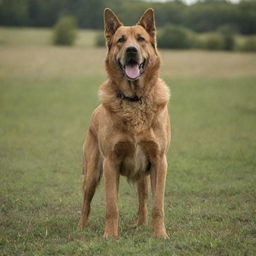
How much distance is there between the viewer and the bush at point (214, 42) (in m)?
57.5

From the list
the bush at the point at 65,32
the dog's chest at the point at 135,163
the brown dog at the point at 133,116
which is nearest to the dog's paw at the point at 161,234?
the brown dog at the point at 133,116

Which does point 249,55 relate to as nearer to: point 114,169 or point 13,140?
point 13,140

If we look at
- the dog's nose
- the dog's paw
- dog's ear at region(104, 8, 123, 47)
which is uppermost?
dog's ear at region(104, 8, 123, 47)

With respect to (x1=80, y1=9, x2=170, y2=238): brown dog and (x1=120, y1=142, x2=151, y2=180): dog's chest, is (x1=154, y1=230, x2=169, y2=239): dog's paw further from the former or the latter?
(x1=120, y1=142, x2=151, y2=180): dog's chest

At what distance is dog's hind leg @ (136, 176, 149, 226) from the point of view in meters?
6.96

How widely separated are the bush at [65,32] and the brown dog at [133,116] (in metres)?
53.2

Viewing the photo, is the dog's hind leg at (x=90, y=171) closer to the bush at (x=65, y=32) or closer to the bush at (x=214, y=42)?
the bush at (x=214, y=42)

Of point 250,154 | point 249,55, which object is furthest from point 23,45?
point 250,154

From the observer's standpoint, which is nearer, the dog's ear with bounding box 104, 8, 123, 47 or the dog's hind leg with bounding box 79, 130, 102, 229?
the dog's ear with bounding box 104, 8, 123, 47

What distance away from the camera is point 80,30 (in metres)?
66.3

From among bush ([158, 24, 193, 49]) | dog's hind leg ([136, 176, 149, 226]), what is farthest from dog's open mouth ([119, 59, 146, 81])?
bush ([158, 24, 193, 49])

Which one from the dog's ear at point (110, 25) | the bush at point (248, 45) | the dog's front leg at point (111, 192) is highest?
the dog's ear at point (110, 25)

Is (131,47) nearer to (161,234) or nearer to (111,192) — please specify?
(111,192)

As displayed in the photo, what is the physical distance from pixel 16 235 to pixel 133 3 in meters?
53.4
